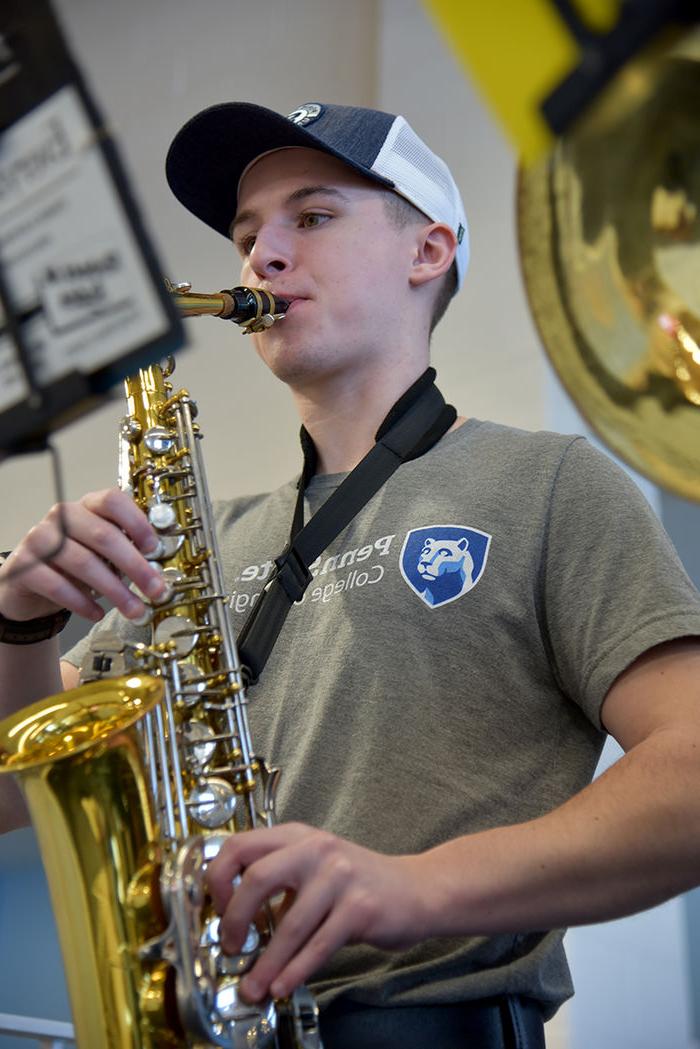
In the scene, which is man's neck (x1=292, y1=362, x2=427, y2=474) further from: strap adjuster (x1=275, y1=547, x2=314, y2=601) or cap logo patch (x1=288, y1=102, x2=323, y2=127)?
cap logo patch (x1=288, y1=102, x2=323, y2=127)

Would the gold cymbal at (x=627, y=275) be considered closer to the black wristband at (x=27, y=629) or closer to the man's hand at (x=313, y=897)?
the man's hand at (x=313, y=897)

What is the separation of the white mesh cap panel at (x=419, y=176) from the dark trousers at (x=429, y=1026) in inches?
44.3

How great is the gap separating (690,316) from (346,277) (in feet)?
3.23

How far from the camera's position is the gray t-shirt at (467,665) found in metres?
A: 1.22

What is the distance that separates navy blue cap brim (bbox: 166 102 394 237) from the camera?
168 cm

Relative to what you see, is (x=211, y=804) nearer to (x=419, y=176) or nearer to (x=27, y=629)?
(x=27, y=629)

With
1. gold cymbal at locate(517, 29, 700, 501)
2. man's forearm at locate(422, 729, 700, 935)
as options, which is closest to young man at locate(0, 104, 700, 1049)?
man's forearm at locate(422, 729, 700, 935)

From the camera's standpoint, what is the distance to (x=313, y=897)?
0.98 meters

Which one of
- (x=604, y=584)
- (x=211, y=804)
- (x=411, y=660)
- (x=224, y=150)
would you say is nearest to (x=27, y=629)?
(x=211, y=804)

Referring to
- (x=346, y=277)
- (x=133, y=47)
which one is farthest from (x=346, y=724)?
(x=133, y=47)

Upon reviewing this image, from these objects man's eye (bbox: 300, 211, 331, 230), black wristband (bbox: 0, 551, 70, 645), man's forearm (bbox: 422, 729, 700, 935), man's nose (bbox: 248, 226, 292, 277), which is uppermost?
man's eye (bbox: 300, 211, 331, 230)

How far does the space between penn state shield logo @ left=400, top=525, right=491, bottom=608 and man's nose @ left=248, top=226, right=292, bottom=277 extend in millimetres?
466

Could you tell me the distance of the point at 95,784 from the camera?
118 centimetres

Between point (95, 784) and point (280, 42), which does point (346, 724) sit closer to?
point (95, 784)
